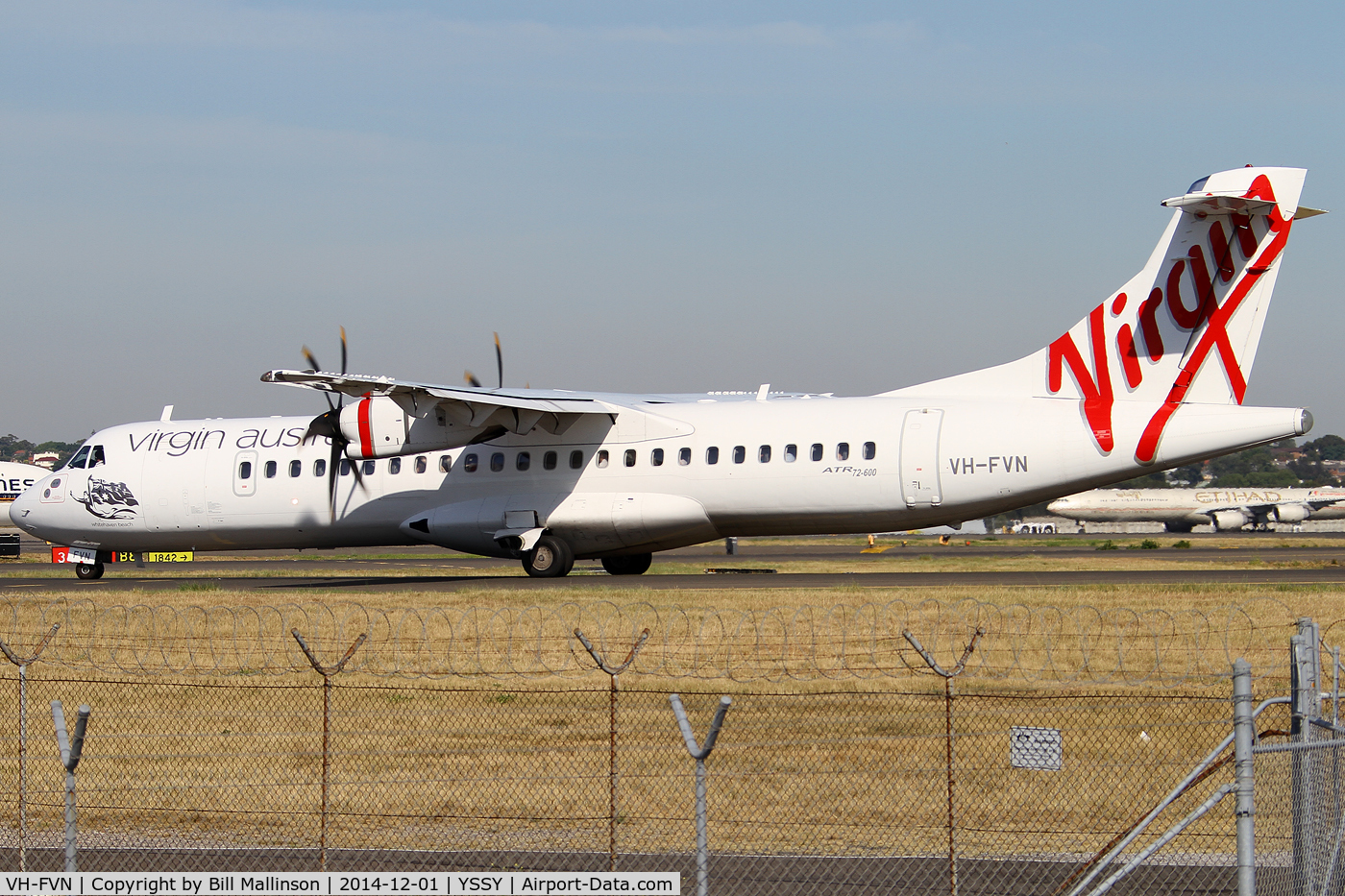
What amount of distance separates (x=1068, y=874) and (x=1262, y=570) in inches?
1058

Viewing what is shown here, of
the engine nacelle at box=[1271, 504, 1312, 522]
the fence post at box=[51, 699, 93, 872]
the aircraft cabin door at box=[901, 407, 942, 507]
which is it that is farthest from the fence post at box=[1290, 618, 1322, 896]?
the engine nacelle at box=[1271, 504, 1312, 522]

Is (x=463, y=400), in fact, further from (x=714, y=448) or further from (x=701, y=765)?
(x=701, y=765)

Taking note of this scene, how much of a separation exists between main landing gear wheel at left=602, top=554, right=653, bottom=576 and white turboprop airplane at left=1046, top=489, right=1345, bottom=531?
269ft

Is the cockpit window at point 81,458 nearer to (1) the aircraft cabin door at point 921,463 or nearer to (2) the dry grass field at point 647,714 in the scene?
(2) the dry grass field at point 647,714

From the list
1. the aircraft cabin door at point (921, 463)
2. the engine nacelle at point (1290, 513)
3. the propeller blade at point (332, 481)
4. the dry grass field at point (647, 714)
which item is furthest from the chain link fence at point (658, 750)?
the engine nacelle at point (1290, 513)

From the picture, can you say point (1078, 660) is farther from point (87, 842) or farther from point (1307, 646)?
A: point (87, 842)

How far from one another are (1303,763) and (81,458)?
34.3 m

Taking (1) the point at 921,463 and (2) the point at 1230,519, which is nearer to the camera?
(1) the point at 921,463

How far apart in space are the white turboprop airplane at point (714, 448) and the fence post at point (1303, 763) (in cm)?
1915

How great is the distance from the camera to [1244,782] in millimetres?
7578

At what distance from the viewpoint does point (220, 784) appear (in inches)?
Answer: 535

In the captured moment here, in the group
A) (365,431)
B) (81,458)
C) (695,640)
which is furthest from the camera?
(81,458)

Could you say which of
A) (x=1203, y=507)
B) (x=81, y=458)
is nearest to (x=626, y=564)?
(x=81, y=458)

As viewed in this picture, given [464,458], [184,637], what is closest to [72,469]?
[464,458]
